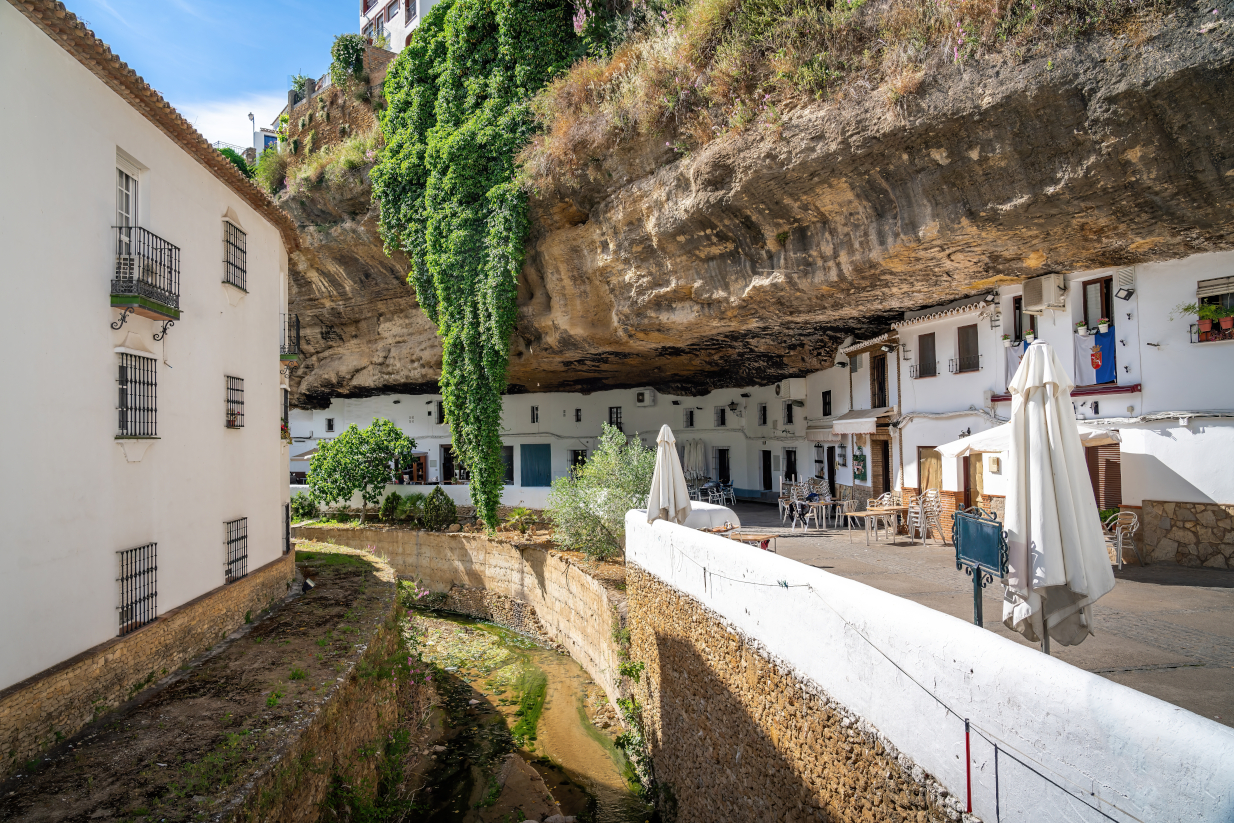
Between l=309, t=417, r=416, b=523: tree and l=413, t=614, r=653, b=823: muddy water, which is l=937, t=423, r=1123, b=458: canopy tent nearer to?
l=413, t=614, r=653, b=823: muddy water

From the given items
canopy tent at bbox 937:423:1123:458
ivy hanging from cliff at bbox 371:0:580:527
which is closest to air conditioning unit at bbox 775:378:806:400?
ivy hanging from cliff at bbox 371:0:580:527

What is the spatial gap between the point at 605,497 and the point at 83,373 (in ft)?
32.3

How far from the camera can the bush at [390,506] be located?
22750mm

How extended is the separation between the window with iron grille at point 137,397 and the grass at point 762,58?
8.86 meters

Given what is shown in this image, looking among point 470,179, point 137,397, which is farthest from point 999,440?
point 470,179

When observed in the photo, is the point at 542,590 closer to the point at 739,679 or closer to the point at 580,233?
the point at 580,233

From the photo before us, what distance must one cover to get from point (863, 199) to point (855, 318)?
17.4 feet

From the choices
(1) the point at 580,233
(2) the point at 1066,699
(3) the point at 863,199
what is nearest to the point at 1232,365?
(3) the point at 863,199

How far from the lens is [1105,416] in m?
10.8

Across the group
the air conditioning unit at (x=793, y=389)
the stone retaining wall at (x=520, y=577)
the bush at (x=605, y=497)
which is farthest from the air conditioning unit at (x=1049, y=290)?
the air conditioning unit at (x=793, y=389)

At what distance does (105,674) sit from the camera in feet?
23.0

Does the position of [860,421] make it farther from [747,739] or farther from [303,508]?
[303,508]

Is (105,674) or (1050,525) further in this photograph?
(105,674)

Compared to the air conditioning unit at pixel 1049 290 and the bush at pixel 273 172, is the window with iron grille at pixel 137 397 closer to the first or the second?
the air conditioning unit at pixel 1049 290
